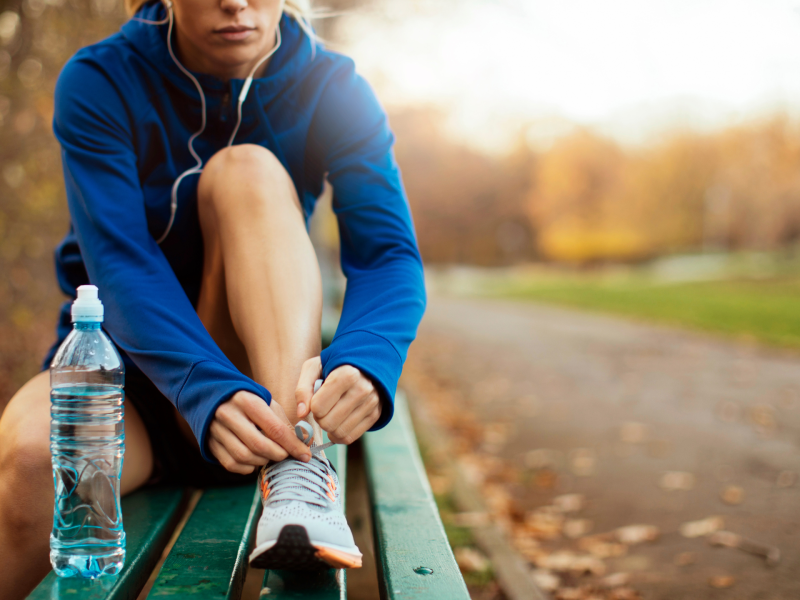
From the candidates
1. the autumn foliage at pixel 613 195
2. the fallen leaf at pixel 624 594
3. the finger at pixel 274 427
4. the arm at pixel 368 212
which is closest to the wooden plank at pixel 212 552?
the finger at pixel 274 427

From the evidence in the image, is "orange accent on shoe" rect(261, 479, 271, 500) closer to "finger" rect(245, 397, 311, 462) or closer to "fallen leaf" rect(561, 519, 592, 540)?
"finger" rect(245, 397, 311, 462)

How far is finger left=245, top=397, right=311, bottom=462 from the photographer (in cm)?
140

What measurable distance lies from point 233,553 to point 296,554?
228 mm

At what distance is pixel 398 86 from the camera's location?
11.8 metres

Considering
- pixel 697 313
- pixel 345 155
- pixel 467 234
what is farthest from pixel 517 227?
pixel 345 155

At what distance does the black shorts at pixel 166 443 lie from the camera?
1.86 metres

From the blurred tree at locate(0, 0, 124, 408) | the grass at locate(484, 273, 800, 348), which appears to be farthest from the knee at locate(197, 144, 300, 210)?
the grass at locate(484, 273, 800, 348)

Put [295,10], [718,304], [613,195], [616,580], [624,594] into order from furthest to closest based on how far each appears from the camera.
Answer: [613,195] < [718,304] < [616,580] < [624,594] < [295,10]

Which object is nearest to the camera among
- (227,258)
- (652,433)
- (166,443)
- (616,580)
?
(227,258)

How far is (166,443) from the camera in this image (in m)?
1.87

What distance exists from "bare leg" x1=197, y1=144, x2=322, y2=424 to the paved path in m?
2.09

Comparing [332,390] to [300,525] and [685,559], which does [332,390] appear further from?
[685,559]

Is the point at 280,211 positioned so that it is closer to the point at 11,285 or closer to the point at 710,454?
the point at 710,454

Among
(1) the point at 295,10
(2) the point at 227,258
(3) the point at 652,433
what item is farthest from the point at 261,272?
(3) the point at 652,433
